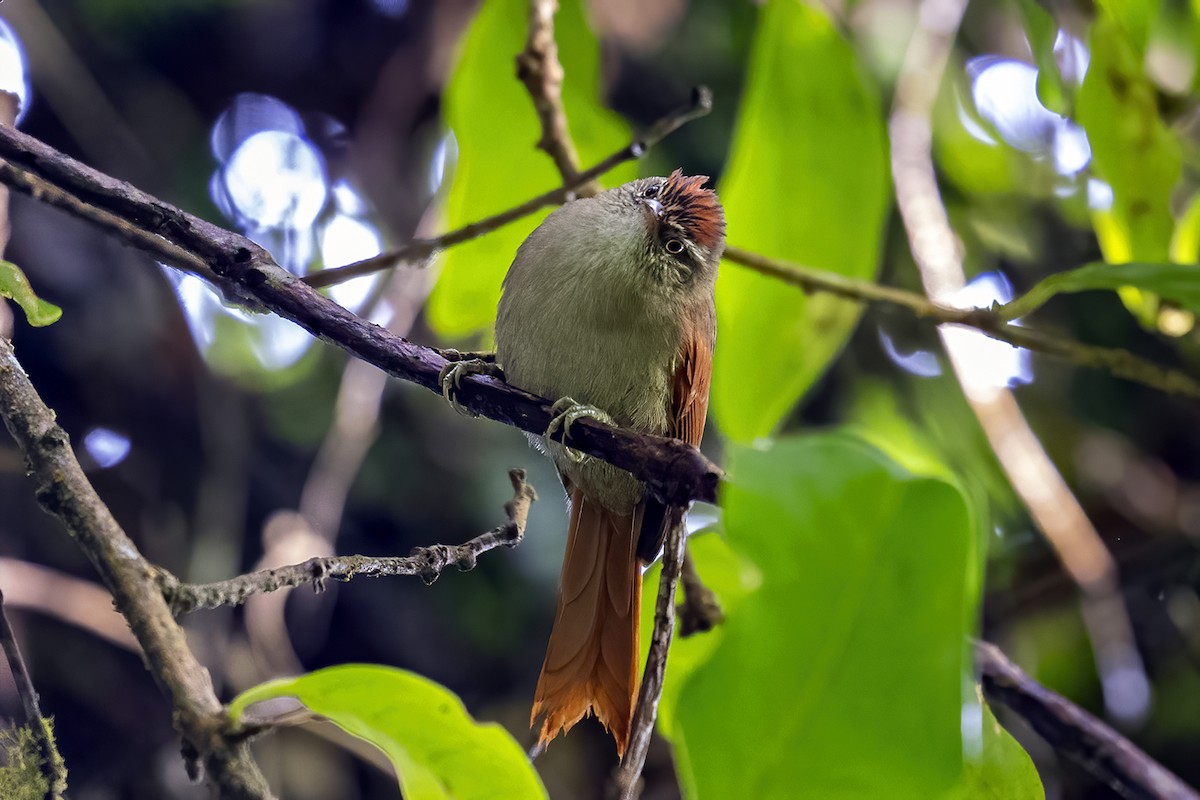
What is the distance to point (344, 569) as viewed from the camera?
2.68 feet

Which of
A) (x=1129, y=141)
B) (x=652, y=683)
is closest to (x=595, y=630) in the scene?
(x=652, y=683)

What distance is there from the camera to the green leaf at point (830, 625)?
2.09 ft

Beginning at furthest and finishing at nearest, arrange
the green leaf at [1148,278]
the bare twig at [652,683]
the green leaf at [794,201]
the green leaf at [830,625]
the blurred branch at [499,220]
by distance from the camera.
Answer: the green leaf at [794,201] < the blurred branch at [499,220] < the green leaf at [1148,278] < the bare twig at [652,683] < the green leaf at [830,625]

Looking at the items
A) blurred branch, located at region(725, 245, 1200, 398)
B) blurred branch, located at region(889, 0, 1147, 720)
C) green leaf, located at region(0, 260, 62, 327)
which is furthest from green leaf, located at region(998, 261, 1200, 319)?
green leaf, located at region(0, 260, 62, 327)

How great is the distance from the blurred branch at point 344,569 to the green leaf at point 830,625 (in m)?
0.30

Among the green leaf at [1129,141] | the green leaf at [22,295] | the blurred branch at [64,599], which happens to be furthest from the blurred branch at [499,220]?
the green leaf at [1129,141]

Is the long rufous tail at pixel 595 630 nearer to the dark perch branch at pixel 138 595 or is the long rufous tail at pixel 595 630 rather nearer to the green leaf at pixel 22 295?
the dark perch branch at pixel 138 595

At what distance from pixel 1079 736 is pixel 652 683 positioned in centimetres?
41

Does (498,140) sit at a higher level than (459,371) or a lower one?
higher

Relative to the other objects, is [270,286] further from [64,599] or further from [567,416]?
[64,599]

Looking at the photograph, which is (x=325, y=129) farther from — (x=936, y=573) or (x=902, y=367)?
(x=936, y=573)

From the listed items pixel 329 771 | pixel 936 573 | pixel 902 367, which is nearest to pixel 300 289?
pixel 936 573

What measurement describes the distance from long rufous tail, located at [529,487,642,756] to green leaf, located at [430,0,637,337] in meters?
0.34

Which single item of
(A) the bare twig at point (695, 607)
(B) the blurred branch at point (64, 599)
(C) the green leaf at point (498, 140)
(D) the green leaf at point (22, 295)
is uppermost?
(C) the green leaf at point (498, 140)
